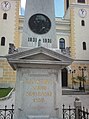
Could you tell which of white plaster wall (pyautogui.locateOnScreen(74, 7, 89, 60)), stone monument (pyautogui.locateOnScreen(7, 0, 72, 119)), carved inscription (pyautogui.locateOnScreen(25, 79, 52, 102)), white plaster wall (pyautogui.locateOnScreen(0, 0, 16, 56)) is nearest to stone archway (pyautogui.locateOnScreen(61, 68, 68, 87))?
white plaster wall (pyautogui.locateOnScreen(74, 7, 89, 60))

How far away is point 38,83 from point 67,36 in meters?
26.7

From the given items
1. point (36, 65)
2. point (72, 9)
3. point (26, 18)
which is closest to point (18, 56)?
point (36, 65)

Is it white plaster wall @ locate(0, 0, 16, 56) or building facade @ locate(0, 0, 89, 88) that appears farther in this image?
white plaster wall @ locate(0, 0, 16, 56)

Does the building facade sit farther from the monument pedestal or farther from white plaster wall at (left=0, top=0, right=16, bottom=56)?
the monument pedestal

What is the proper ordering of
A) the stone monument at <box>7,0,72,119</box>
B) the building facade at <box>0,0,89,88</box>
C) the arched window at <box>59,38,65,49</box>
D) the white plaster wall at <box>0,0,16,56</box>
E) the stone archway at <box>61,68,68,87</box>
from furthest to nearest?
the arched window at <box>59,38,65,49</box> → the stone archway at <box>61,68,68,87</box> → the white plaster wall at <box>0,0,16,56</box> → the building facade at <box>0,0,89,88</box> → the stone monument at <box>7,0,72,119</box>

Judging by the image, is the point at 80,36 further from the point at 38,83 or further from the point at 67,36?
the point at 38,83

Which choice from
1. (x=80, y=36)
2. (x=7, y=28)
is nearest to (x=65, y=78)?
(x=80, y=36)

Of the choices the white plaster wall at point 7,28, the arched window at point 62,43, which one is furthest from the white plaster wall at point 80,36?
the white plaster wall at point 7,28

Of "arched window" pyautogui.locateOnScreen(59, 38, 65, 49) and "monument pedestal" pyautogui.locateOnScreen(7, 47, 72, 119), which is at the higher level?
"arched window" pyautogui.locateOnScreen(59, 38, 65, 49)

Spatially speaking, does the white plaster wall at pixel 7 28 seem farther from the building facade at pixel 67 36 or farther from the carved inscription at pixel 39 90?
the carved inscription at pixel 39 90

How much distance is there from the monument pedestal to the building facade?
73.4ft

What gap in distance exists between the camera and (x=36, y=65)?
6227 mm

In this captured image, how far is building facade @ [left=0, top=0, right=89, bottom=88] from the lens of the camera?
2931cm

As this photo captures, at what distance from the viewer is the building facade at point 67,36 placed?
29.3 meters
